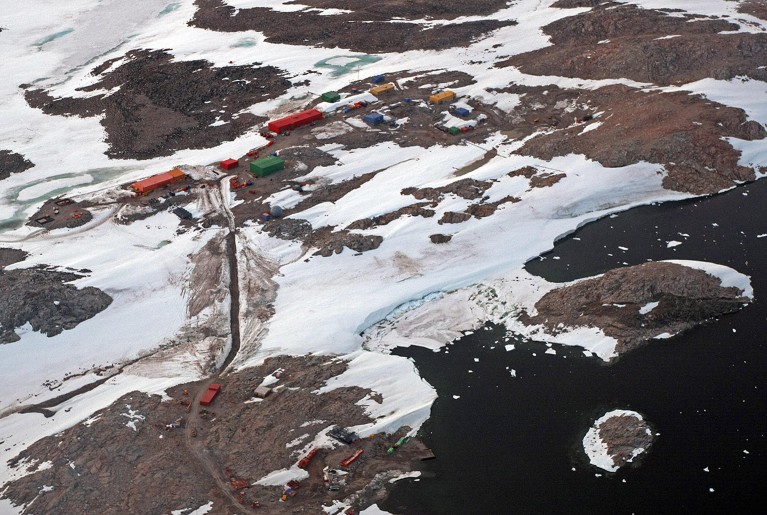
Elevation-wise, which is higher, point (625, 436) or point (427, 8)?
point (427, 8)

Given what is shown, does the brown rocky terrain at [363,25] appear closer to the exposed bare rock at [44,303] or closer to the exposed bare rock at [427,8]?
the exposed bare rock at [427,8]

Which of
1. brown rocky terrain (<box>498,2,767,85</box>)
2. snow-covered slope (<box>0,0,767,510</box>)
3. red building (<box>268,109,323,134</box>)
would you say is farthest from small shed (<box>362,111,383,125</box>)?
brown rocky terrain (<box>498,2,767,85</box>)

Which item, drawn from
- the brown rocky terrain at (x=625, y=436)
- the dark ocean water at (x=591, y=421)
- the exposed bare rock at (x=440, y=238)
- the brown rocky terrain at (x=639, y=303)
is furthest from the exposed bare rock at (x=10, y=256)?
the brown rocky terrain at (x=625, y=436)

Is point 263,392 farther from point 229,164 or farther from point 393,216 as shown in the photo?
point 229,164

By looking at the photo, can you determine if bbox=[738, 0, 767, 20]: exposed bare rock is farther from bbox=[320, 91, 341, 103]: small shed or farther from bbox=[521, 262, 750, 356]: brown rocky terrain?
bbox=[521, 262, 750, 356]: brown rocky terrain

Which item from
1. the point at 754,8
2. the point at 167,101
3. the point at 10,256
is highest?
the point at 167,101

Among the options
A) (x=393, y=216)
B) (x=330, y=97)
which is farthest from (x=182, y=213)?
(x=330, y=97)

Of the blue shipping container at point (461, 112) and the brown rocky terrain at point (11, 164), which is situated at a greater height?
the brown rocky terrain at point (11, 164)
